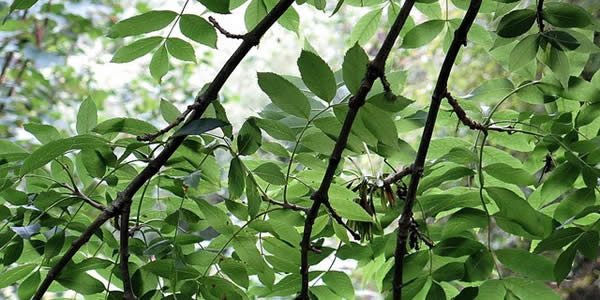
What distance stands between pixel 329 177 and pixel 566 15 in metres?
0.16

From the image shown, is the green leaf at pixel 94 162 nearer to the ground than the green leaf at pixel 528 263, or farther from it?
farther from it

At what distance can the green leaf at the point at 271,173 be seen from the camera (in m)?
0.37

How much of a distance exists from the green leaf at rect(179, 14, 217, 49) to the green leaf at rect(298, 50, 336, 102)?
85 millimetres

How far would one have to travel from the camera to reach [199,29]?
40 cm

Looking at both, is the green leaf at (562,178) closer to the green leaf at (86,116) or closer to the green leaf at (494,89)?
the green leaf at (494,89)

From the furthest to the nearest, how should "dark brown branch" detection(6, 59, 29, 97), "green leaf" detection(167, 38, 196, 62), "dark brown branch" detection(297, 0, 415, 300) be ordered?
"dark brown branch" detection(6, 59, 29, 97), "green leaf" detection(167, 38, 196, 62), "dark brown branch" detection(297, 0, 415, 300)

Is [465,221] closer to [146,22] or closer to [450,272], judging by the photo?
[450,272]

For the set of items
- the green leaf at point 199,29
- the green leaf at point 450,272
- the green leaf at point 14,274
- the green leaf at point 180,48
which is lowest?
the green leaf at point 450,272

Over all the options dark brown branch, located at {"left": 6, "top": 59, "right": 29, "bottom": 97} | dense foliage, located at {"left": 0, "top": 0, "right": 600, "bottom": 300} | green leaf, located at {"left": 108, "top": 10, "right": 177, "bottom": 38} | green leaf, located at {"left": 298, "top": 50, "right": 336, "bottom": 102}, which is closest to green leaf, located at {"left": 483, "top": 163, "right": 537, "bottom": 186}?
dense foliage, located at {"left": 0, "top": 0, "right": 600, "bottom": 300}

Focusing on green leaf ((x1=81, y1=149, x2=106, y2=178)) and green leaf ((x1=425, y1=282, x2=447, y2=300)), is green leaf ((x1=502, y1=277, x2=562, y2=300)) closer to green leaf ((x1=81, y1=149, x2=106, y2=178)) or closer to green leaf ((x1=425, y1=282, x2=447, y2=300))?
green leaf ((x1=425, y1=282, x2=447, y2=300))

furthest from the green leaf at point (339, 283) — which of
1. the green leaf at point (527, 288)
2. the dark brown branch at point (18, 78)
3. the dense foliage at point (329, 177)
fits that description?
the dark brown branch at point (18, 78)

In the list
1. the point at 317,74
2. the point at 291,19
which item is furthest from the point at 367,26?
the point at 317,74

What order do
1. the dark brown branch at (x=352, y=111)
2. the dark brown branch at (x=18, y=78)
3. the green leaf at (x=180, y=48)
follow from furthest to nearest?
the dark brown branch at (x=18, y=78) → the green leaf at (x=180, y=48) → the dark brown branch at (x=352, y=111)

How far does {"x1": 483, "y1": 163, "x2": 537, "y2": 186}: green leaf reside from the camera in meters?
0.36
